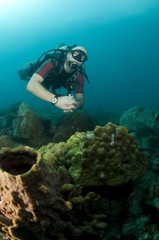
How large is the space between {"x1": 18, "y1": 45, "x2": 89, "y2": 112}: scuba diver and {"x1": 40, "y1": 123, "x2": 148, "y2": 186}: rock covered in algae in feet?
6.67

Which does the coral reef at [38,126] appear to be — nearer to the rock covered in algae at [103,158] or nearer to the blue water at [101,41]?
the rock covered in algae at [103,158]

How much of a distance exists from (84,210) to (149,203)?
3.47 feet

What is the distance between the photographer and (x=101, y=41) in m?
135

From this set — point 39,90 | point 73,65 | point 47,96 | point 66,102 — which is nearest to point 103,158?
point 66,102

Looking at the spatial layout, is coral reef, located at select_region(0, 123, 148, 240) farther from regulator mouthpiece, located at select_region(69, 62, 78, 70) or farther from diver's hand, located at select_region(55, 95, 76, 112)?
regulator mouthpiece, located at select_region(69, 62, 78, 70)

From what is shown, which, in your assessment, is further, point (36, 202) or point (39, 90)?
point (39, 90)

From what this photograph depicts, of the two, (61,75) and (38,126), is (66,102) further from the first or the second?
(38,126)

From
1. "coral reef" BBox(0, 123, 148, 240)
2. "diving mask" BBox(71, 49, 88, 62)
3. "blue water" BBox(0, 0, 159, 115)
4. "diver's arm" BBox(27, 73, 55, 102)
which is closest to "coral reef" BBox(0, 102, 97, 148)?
"diver's arm" BBox(27, 73, 55, 102)

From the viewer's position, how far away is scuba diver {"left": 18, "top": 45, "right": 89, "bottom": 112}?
4.34 m

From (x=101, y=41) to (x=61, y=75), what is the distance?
14964cm

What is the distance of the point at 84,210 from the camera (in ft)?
5.76

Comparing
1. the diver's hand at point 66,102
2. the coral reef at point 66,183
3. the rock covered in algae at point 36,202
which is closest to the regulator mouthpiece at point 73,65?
the diver's hand at point 66,102

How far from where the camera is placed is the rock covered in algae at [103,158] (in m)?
2.06

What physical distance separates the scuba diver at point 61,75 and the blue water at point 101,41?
90939 millimetres
